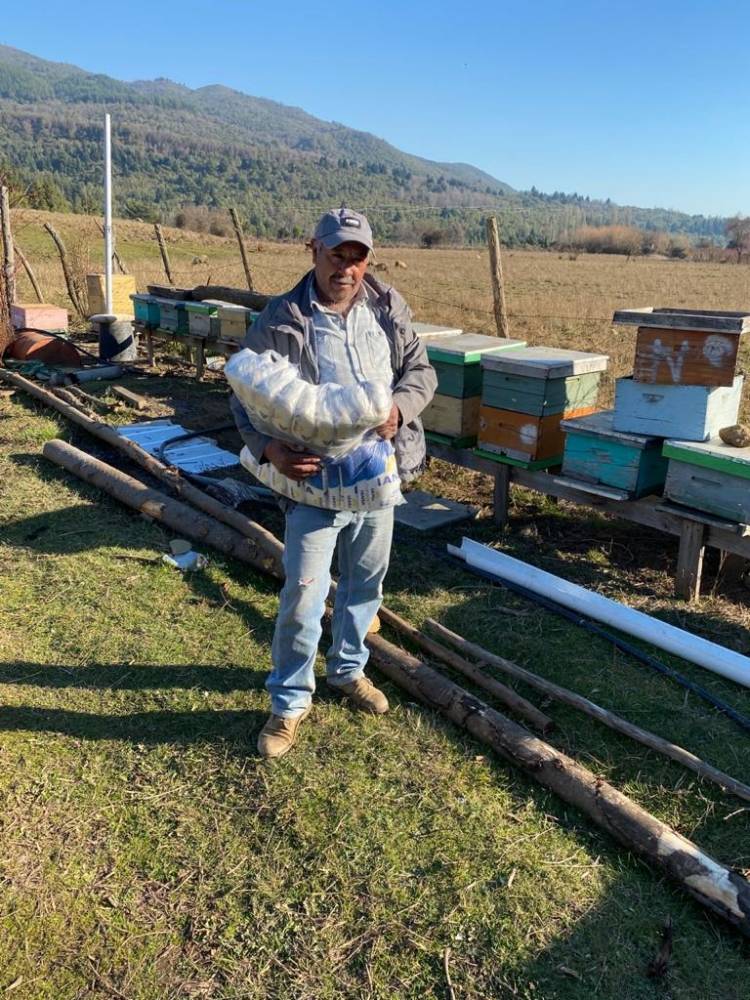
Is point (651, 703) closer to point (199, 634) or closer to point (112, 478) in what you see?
point (199, 634)

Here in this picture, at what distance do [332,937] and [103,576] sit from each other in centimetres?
302

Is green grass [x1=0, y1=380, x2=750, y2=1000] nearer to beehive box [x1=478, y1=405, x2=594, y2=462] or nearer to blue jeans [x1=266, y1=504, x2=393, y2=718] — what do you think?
blue jeans [x1=266, y1=504, x2=393, y2=718]

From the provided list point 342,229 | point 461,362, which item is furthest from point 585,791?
point 461,362

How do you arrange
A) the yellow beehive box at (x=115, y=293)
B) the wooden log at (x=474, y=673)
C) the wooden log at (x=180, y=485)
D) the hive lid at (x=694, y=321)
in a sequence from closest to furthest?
1. the wooden log at (x=474, y=673)
2. the hive lid at (x=694, y=321)
3. the wooden log at (x=180, y=485)
4. the yellow beehive box at (x=115, y=293)

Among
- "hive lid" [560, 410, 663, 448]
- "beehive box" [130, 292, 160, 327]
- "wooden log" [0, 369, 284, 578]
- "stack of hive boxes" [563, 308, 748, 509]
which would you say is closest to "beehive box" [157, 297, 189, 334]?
"beehive box" [130, 292, 160, 327]

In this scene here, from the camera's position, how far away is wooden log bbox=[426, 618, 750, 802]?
310 cm

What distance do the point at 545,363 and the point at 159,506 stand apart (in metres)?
2.93

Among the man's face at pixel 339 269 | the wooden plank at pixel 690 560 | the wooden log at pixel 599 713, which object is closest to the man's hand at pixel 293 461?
the man's face at pixel 339 269

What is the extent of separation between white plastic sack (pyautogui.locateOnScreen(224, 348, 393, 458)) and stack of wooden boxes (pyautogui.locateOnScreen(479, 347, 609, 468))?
2566 mm

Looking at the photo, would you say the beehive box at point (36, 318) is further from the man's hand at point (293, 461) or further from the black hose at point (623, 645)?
the man's hand at point (293, 461)

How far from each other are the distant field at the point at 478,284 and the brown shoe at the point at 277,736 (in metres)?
6.67

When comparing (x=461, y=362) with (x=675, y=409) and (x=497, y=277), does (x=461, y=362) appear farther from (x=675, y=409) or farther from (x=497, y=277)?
(x=497, y=277)

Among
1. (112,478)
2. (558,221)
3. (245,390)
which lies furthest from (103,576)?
(558,221)

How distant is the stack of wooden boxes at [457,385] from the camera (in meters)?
5.51
